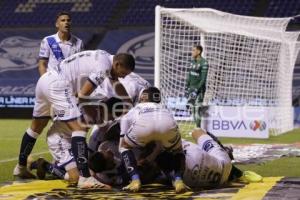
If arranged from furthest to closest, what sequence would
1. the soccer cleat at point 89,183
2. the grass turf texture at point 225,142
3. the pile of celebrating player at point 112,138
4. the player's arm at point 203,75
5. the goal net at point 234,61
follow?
the goal net at point 234,61, the player's arm at point 203,75, the grass turf texture at point 225,142, the soccer cleat at point 89,183, the pile of celebrating player at point 112,138

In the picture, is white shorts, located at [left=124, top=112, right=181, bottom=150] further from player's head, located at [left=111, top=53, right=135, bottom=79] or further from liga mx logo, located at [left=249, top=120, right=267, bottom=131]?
liga mx logo, located at [left=249, top=120, right=267, bottom=131]

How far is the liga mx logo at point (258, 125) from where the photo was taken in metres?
12.7

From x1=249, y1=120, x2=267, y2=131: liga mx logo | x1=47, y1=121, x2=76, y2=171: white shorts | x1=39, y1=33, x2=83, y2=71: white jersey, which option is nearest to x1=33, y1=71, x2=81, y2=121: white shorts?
x1=47, y1=121, x2=76, y2=171: white shorts

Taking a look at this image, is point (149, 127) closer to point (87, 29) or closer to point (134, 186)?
point (134, 186)

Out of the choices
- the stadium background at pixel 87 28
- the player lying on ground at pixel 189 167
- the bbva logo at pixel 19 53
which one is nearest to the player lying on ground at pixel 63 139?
the player lying on ground at pixel 189 167

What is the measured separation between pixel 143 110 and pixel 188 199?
3.00ft

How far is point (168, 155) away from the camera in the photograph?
19.5ft

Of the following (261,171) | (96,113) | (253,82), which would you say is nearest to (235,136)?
(253,82)

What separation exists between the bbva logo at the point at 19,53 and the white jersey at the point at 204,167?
1671 cm

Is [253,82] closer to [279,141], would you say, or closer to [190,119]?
[190,119]

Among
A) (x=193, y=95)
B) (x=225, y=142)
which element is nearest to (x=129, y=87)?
(x=225, y=142)

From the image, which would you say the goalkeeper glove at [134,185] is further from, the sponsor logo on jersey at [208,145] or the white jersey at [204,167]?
the sponsor logo on jersey at [208,145]

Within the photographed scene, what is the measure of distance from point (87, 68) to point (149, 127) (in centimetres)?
109

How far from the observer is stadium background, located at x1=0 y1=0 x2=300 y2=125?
21.2 meters
